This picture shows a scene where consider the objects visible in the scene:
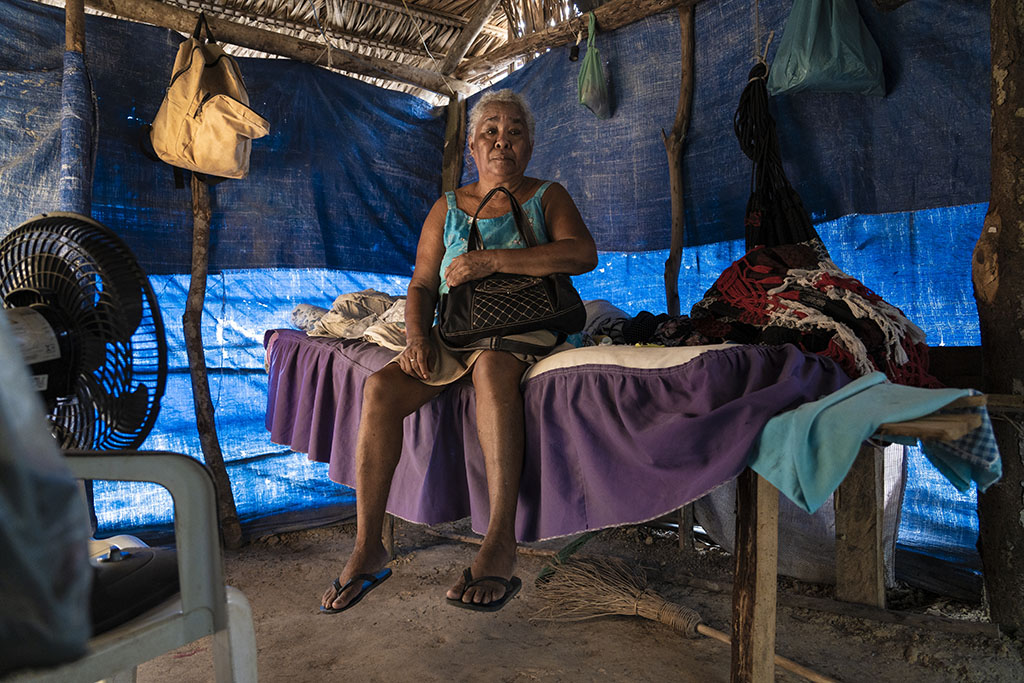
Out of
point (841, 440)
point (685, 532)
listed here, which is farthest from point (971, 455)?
point (685, 532)

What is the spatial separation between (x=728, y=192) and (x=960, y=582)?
1.93m

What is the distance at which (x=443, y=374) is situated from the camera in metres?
2.44

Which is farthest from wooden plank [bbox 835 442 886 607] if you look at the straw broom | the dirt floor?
the straw broom

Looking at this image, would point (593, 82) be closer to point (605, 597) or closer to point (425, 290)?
point (425, 290)

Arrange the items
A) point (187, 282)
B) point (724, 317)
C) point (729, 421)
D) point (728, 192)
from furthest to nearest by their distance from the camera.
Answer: point (187, 282) → point (728, 192) → point (724, 317) → point (729, 421)

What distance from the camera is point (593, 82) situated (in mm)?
3602

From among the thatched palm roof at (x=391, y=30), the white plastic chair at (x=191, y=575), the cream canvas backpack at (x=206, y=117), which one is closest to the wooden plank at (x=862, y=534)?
the white plastic chair at (x=191, y=575)

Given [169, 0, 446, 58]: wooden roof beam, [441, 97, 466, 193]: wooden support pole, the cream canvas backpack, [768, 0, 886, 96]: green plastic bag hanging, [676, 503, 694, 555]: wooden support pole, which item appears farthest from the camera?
[441, 97, 466, 193]: wooden support pole

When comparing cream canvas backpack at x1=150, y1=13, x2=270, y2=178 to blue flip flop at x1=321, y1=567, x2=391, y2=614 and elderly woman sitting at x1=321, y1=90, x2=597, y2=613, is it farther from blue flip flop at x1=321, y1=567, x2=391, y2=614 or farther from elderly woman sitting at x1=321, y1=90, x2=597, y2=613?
blue flip flop at x1=321, y1=567, x2=391, y2=614

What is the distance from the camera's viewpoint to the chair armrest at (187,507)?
3.14 ft

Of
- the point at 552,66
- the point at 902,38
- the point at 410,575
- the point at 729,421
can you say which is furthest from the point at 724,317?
the point at 552,66

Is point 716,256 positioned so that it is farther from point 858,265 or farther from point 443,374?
point 443,374

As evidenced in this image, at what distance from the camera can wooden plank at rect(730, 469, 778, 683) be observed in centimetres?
175

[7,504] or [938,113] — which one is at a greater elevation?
[938,113]
